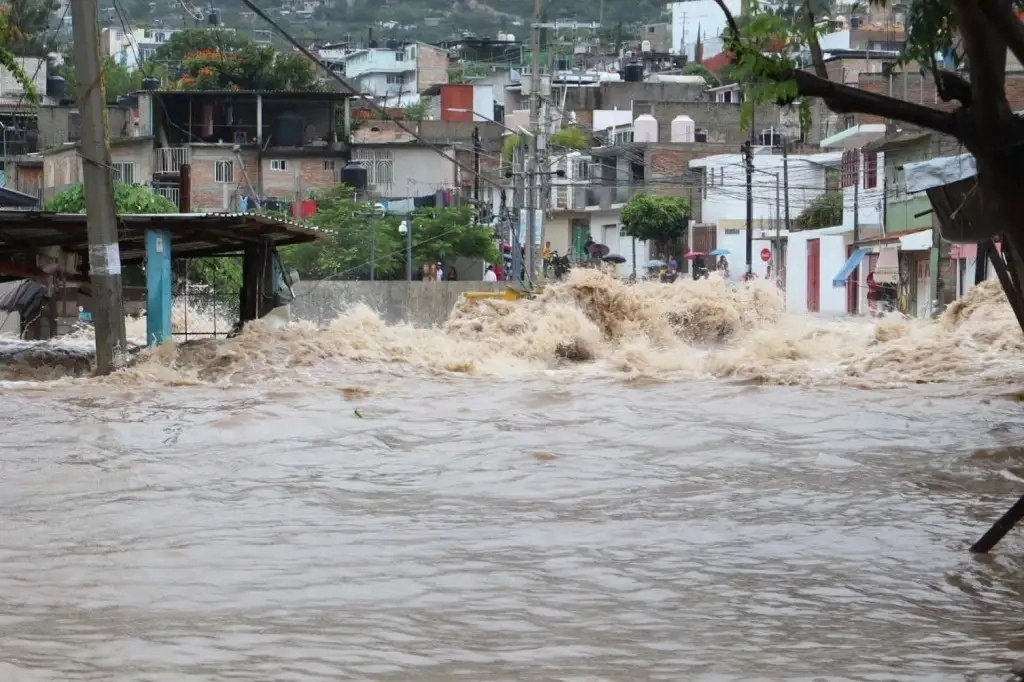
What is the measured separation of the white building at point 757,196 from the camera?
62.4 meters

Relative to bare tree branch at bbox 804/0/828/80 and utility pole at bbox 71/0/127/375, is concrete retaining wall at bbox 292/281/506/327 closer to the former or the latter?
utility pole at bbox 71/0/127/375

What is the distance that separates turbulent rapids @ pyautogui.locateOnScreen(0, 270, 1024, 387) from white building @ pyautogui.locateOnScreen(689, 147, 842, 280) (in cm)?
2997

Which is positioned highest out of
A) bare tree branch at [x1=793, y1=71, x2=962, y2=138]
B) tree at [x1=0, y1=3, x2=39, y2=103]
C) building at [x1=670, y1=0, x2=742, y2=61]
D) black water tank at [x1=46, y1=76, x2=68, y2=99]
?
building at [x1=670, y1=0, x2=742, y2=61]

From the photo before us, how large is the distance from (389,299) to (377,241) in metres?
9.56

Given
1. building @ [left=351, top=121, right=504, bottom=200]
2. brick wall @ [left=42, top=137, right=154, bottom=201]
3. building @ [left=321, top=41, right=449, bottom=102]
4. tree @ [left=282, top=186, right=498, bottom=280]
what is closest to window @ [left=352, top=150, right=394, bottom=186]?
building @ [left=351, top=121, right=504, bottom=200]

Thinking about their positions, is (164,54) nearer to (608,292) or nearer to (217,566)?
(608,292)

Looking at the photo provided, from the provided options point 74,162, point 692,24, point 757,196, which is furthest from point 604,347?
point 692,24

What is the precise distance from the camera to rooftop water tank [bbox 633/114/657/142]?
72.8 meters

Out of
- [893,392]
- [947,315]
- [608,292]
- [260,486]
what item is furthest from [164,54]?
[260,486]

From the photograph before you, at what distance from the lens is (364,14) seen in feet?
539

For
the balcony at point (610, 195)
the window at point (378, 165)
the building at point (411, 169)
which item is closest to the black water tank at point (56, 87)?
the building at point (411, 169)

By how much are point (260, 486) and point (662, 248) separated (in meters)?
61.3

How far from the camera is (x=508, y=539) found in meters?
9.41

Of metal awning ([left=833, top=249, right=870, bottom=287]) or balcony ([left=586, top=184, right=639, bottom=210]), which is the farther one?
balcony ([left=586, top=184, right=639, bottom=210])
